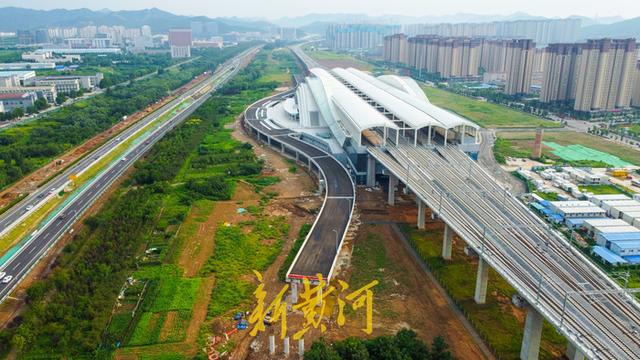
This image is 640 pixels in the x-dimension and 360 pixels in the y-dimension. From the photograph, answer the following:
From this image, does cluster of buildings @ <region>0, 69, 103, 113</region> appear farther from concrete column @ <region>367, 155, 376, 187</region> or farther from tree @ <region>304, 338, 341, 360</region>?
tree @ <region>304, 338, 341, 360</region>

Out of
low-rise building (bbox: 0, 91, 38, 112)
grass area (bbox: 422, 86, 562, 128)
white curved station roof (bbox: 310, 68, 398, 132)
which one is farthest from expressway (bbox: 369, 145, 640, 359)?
low-rise building (bbox: 0, 91, 38, 112)

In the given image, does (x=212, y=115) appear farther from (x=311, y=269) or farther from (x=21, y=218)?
(x=311, y=269)

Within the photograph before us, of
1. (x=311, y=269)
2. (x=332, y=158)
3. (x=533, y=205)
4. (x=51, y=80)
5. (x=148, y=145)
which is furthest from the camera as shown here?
(x=51, y=80)

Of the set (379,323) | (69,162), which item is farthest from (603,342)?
(69,162)

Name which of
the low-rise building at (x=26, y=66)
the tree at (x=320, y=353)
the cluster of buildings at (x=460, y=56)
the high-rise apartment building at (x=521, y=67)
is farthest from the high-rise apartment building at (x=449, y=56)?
the tree at (x=320, y=353)

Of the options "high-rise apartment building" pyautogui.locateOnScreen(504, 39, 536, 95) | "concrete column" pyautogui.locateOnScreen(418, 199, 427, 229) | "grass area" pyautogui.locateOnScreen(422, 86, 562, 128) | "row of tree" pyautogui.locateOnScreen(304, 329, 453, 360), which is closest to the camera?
"row of tree" pyautogui.locateOnScreen(304, 329, 453, 360)

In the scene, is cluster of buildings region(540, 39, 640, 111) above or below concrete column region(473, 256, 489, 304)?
above
